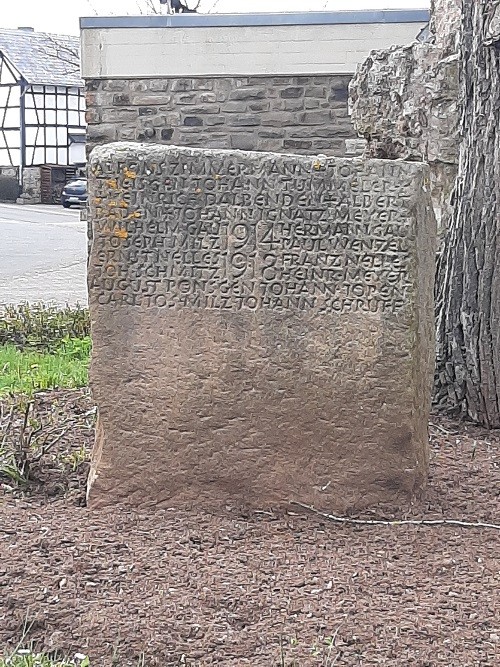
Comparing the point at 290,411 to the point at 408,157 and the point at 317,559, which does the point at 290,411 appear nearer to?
the point at 317,559

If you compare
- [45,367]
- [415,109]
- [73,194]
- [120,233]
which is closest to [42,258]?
[45,367]

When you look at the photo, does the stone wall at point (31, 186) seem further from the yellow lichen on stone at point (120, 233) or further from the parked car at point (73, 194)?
the yellow lichen on stone at point (120, 233)

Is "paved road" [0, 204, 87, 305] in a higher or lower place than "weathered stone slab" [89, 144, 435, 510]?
lower

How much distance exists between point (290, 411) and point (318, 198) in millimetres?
711

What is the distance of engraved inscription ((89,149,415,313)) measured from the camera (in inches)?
133

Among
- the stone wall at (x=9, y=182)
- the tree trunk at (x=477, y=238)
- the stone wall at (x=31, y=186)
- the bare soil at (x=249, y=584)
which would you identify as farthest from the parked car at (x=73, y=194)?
the bare soil at (x=249, y=584)

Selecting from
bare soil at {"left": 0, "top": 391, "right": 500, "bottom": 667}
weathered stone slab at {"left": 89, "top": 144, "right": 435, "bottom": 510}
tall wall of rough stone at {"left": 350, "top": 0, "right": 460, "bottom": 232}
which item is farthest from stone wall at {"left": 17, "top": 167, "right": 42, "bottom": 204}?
weathered stone slab at {"left": 89, "top": 144, "right": 435, "bottom": 510}

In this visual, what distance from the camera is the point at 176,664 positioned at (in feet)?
8.38

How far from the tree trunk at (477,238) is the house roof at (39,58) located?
29.8 metres

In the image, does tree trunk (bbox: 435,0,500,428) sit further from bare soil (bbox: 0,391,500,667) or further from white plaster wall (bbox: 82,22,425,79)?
white plaster wall (bbox: 82,22,425,79)

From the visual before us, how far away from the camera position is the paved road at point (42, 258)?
37.3 ft

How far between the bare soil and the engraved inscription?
2.46 feet

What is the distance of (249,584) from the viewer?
9.78 feet

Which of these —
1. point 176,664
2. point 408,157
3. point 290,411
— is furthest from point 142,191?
point 408,157
